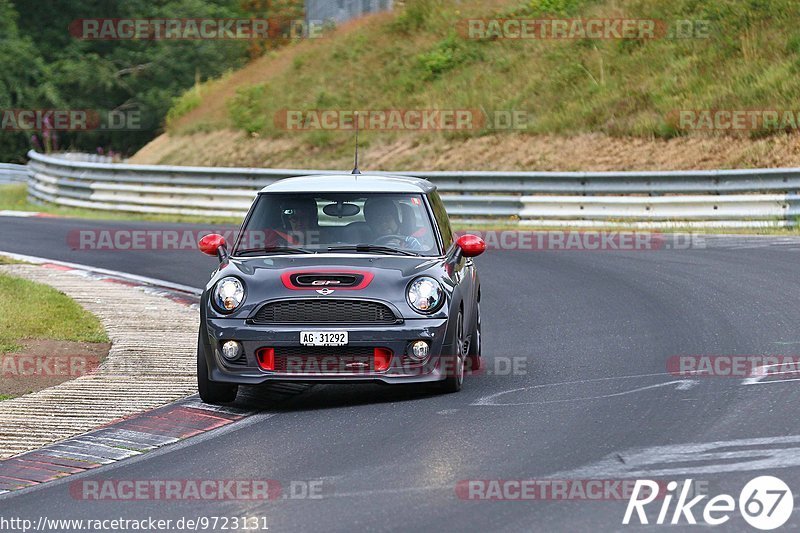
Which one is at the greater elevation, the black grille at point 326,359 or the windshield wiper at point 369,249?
the windshield wiper at point 369,249

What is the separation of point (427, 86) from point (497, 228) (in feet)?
38.7

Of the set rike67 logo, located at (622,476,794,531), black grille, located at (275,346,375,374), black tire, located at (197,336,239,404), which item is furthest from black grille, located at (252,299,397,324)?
rike67 logo, located at (622,476,794,531)

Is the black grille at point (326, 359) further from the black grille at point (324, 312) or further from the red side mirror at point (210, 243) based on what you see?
the red side mirror at point (210, 243)

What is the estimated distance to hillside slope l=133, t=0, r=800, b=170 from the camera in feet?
94.7

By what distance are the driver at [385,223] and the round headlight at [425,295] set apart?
674 mm

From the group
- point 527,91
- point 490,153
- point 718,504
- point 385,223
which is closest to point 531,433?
point 718,504

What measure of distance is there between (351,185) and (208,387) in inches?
79.2

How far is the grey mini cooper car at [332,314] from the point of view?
9453 mm

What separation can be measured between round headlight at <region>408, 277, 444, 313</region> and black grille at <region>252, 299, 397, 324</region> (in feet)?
0.68

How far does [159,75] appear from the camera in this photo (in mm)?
59656

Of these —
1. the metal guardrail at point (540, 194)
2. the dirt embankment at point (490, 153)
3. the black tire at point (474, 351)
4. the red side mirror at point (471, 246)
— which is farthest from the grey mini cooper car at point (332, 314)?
the dirt embankment at point (490, 153)

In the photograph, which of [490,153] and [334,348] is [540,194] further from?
[334,348]

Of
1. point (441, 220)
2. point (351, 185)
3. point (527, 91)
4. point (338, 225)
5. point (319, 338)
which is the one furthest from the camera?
point (527, 91)

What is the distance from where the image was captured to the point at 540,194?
26125 millimetres
